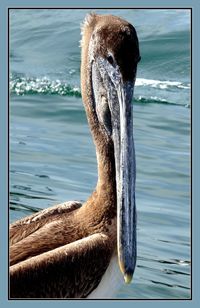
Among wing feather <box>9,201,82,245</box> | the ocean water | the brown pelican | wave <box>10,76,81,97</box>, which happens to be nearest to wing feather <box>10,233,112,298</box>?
the brown pelican

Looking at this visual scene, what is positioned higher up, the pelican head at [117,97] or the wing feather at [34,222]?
the pelican head at [117,97]

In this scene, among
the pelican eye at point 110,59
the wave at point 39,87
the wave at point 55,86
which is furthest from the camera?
the wave at point 39,87

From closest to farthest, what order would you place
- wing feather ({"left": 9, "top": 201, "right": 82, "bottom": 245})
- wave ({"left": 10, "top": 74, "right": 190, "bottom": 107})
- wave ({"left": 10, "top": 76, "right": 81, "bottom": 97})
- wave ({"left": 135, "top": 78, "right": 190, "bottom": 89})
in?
wing feather ({"left": 9, "top": 201, "right": 82, "bottom": 245}) < wave ({"left": 135, "top": 78, "right": 190, "bottom": 89}) < wave ({"left": 10, "top": 74, "right": 190, "bottom": 107}) < wave ({"left": 10, "top": 76, "right": 81, "bottom": 97})

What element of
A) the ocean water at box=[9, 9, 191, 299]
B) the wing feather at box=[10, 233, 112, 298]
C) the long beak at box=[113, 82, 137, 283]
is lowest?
the ocean water at box=[9, 9, 191, 299]

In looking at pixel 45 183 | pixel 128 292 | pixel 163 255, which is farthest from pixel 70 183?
pixel 128 292

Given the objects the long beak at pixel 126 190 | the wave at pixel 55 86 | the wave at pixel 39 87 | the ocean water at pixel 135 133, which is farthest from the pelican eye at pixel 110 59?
the wave at pixel 39 87

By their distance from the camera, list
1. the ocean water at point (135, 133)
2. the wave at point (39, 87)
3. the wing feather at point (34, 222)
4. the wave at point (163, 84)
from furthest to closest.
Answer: the wave at point (39, 87)
the wave at point (163, 84)
the ocean water at point (135, 133)
the wing feather at point (34, 222)

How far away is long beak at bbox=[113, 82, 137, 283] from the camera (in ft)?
18.3

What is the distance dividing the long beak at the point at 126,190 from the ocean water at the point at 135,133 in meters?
1.02

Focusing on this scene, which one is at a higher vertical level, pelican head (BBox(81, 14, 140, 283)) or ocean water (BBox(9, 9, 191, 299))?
pelican head (BBox(81, 14, 140, 283))

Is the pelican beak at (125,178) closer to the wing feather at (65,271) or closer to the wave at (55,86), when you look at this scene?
the wing feather at (65,271)

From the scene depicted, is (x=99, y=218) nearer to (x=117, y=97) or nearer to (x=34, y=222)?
(x=34, y=222)

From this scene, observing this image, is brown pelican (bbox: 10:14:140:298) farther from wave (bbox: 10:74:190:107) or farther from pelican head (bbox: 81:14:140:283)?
wave (bbox: 10:74:190:107)

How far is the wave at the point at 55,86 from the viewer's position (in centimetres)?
1096
